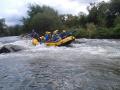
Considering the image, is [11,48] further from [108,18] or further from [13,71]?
[108,18]

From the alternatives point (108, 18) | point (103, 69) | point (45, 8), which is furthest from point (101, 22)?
point (103, 69)

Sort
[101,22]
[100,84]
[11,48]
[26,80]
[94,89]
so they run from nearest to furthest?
[94,89], [100,84], [26,80], [11,48], [101,22]

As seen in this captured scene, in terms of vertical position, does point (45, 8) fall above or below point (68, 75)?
above

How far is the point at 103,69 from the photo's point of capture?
46.2 ft

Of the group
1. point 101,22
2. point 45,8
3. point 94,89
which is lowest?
point 94,89

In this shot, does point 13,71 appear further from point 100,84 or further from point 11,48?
point 11,48

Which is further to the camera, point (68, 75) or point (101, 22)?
point (101, 22)

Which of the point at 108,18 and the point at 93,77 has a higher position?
the point at 108,18

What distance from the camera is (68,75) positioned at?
42.5 feet

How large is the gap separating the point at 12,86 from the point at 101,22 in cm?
4562

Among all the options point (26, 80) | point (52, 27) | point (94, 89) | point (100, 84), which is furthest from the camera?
point (52, 27)

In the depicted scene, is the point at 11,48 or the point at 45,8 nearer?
the point at 11,48

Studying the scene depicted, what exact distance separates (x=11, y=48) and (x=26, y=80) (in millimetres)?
12717

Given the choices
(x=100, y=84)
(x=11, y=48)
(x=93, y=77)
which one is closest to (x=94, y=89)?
(x=100, y=84)
